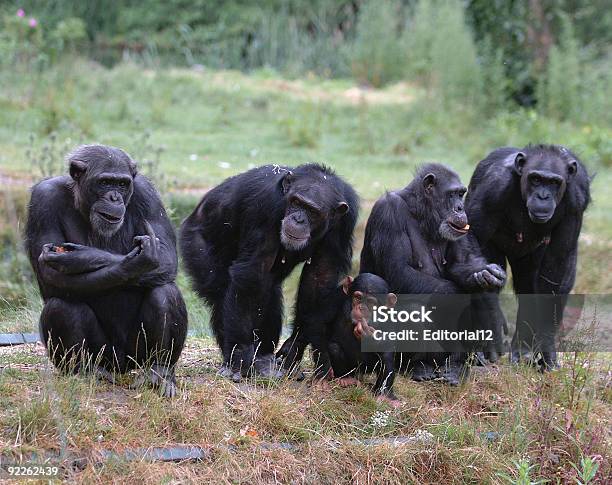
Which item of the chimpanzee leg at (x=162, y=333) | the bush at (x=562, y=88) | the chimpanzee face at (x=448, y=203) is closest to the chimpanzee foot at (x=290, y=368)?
the chimpanzee leg at (x=162, y=333)

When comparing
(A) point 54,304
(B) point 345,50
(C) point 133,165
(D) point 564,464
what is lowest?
(D) point 564,464

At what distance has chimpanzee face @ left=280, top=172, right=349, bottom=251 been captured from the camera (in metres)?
6.27

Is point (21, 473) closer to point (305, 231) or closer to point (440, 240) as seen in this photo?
point (305, 231)

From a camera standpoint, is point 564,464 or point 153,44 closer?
point 564,464

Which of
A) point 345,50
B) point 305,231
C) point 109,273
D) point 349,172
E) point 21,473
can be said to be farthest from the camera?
point 345,50

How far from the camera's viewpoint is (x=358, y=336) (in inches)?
249

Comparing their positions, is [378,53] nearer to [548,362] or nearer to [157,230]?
[548,362]

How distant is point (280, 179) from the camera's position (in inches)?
258

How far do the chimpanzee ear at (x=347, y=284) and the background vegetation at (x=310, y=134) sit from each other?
2.26 ft

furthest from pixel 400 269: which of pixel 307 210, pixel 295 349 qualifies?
pixel 295 349

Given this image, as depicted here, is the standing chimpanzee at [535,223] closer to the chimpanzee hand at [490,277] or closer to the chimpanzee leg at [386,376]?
the chimpanzee hand at [490,277]

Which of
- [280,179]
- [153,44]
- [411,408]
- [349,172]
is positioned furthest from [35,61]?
[411,408]

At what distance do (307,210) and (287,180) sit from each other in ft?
1.06

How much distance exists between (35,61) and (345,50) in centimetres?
758
